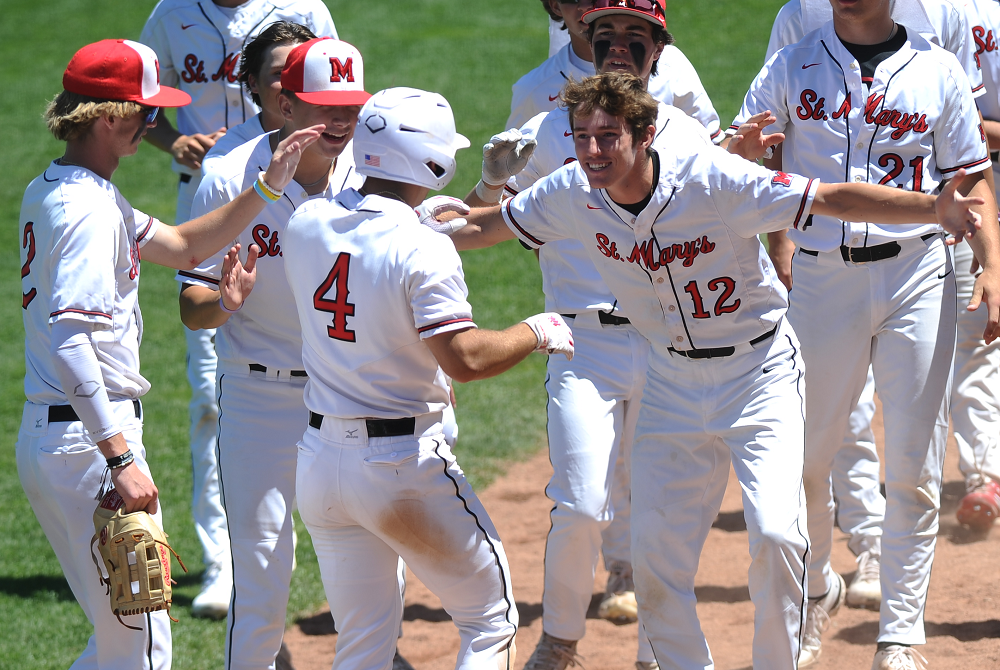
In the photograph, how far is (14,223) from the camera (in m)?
12.8

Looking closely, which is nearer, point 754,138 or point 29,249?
point 29,249

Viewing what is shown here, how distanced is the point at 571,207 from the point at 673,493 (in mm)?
1043

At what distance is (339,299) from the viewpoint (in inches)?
136

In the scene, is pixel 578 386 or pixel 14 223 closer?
pixel 578 386

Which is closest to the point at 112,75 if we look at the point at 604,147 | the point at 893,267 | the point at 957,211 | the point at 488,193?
the point at 488,193

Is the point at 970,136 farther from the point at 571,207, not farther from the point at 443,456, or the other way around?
the point at 443,456

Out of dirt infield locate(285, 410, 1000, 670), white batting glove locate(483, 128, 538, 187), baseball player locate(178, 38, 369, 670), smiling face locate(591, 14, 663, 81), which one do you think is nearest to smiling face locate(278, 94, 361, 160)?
baseball player locate(178, 38, 369, 670)

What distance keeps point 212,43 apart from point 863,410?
3757mm

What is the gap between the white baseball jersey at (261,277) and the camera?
4398 millimetres

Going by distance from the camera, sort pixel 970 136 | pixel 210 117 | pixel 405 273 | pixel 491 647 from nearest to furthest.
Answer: pixel 405 273, pixel 491 647, pixel 970 136, pixel 210 117

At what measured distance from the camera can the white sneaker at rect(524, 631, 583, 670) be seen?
4.75m

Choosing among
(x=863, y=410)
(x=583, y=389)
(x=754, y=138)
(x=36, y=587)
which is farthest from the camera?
(x=36, y=587)

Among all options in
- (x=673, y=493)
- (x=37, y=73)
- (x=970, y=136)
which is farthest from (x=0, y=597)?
(x=37, y=73)

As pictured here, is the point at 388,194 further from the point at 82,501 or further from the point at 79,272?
the point at 82,501
